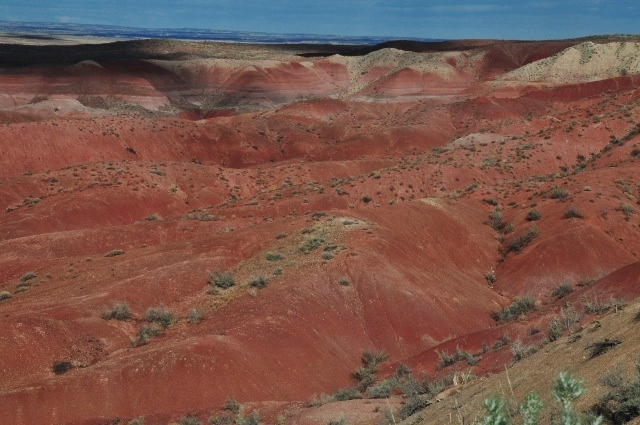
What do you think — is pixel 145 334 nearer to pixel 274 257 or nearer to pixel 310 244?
pixel 274 257

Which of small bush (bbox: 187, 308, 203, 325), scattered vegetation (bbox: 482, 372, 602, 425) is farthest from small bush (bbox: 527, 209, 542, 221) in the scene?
scattered vegetation (bbox: 482, 372, 602, 425)

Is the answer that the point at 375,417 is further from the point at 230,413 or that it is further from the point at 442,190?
the point at 442,190

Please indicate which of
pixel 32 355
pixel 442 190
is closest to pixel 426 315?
pixel 32 355

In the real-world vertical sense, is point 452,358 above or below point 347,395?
above

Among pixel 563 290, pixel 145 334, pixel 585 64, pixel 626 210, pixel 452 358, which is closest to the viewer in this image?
pixel 452 358

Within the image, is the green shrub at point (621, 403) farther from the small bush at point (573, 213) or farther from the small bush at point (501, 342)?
the small bush at point (573, 213)

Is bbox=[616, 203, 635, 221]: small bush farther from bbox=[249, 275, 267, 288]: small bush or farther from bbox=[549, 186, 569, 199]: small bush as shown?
bbox=[249, 275, 267, 288]: small bush

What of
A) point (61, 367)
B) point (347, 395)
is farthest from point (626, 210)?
point (61, 367)

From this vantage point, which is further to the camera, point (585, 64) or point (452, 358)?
point (585, 64)
